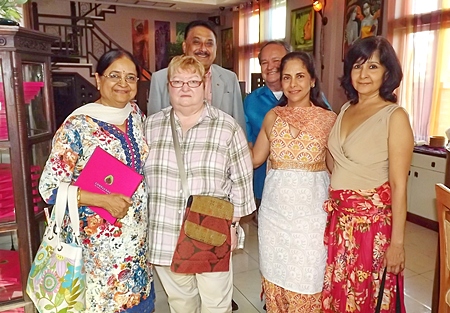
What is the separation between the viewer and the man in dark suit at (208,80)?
87.8 inches

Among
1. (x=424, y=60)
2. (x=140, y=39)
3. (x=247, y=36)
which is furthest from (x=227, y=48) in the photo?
(x=424, y=60)

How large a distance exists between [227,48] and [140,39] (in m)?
2.60

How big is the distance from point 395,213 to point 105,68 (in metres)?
1.37

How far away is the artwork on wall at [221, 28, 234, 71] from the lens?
9.16 m

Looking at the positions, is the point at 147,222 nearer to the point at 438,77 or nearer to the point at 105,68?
the point at 105,68

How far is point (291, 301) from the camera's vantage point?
5.93 ft

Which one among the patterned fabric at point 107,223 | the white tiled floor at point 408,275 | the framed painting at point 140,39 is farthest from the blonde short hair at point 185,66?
the framed painting at point 140,39

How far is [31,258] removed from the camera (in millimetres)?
1949

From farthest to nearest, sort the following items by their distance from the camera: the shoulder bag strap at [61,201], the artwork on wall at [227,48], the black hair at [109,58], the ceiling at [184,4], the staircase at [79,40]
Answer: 1. the artwork on wall at [227,48]
2. the ceiling at [184,4]
3. the staircase at [79,40]
4. the black hair at [109,58]
5. the shoulder bag strap at [61,201]

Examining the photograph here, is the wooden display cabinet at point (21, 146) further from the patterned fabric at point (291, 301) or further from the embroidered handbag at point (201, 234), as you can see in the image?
the patterned fabric at point (291, 301)

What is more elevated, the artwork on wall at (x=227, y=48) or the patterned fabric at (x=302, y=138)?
the artwork on wall at (x=227, y=48)

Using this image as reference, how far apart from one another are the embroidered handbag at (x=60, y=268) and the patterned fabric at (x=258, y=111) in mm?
1253

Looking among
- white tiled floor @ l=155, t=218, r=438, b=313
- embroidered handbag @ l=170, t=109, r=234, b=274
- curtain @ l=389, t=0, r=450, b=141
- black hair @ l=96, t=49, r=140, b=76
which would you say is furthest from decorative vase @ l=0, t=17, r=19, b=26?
curtain @ l=389, t=0, r=450, b=141

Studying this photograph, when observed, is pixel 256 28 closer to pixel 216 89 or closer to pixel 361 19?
pixel 361 19
